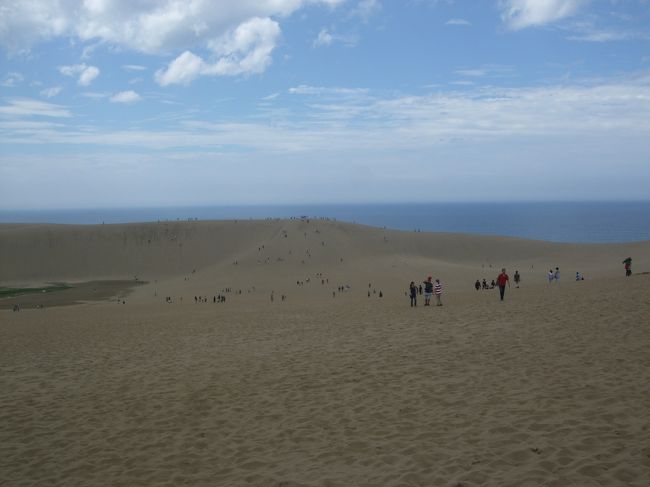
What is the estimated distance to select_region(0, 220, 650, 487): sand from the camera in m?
5.67

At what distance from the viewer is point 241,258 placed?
54594 millimetres

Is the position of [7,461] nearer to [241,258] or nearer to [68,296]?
[68,296]

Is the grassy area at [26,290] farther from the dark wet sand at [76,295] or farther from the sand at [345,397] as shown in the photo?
the sand at [345,397]

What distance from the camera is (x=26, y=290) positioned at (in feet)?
153

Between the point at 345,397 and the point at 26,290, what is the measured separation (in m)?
47.7

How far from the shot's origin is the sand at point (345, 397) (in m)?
5.67

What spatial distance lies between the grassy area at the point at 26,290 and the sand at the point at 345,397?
93.9 feet

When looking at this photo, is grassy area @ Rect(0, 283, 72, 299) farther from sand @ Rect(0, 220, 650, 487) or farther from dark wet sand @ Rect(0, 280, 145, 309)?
sand @ Rect(0, 220, 650, 487)

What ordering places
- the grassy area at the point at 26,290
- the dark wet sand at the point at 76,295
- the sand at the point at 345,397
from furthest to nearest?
the grassy area at the point at 26,290, the dark wet sand at the point at 76,295, the sand at the point at 345,397

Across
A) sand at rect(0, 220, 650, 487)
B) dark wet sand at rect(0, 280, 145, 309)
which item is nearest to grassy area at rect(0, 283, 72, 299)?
dark wet sand at rect(0, 280, 145, 309)

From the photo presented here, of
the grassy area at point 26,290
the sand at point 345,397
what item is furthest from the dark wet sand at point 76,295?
the sand at point 345,397

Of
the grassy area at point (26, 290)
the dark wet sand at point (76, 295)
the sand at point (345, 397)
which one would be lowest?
the grassy area at point (26, 290)

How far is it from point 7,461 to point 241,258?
1900 inches

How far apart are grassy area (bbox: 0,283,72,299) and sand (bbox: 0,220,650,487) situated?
28607 mm
